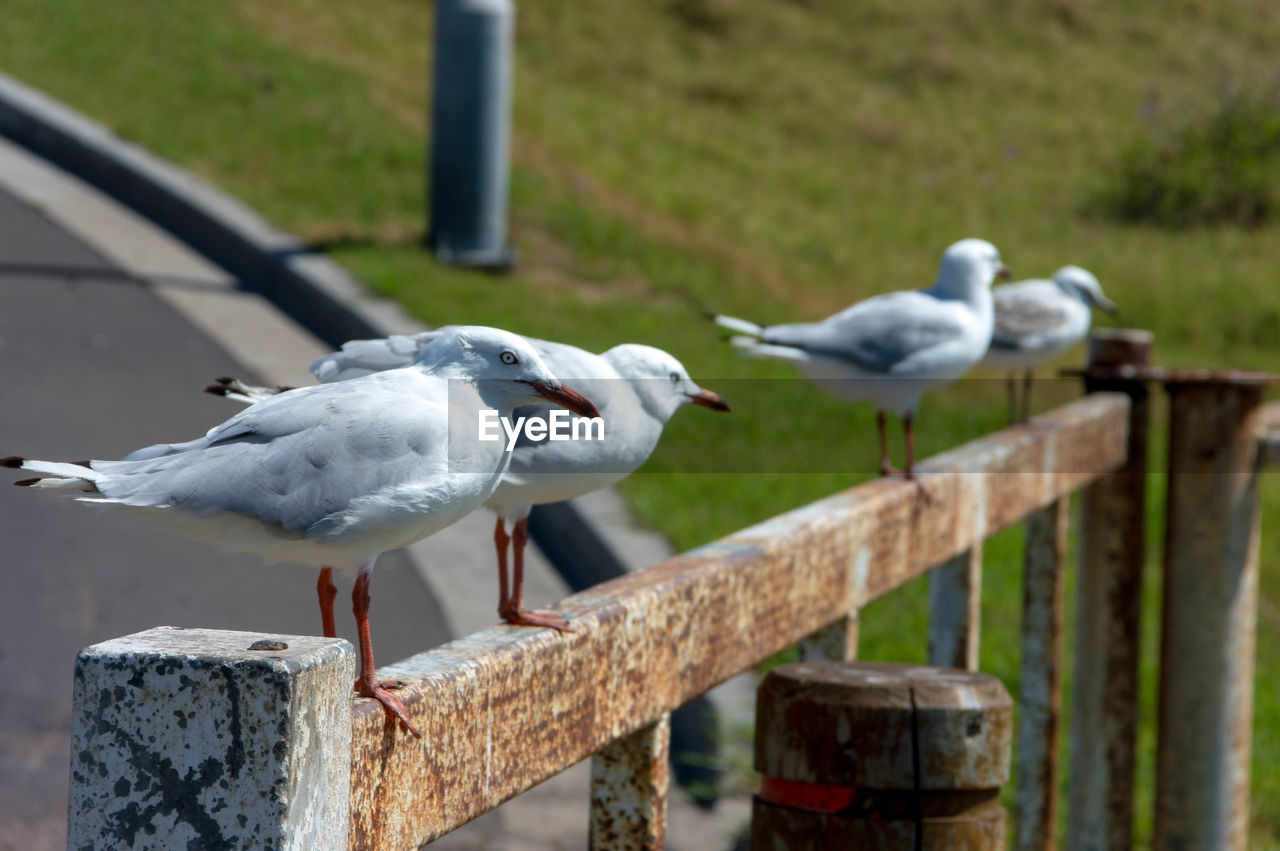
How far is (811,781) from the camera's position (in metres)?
1.89

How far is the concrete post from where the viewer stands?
1.08 m

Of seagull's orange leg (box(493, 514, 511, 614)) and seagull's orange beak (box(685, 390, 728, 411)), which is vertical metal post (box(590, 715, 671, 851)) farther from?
seagull's orange beak (box(685, 390, 728, 411))

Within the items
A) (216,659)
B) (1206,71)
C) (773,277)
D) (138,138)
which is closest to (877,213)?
(773,277)

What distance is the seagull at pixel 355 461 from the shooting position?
1.42 meters

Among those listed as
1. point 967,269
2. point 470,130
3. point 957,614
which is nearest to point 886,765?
point 957,614

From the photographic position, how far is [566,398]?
148cm

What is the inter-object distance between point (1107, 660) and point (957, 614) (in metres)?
0.92

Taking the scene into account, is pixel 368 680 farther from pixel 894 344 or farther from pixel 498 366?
pixel 894 344

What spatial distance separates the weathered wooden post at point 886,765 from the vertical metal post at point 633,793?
0.55 feet

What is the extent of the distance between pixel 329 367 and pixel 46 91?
10.2m

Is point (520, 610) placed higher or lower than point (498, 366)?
lower

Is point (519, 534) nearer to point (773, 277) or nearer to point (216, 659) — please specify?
point (216, 659)

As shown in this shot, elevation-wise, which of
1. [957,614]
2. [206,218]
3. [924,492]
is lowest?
[957,614]

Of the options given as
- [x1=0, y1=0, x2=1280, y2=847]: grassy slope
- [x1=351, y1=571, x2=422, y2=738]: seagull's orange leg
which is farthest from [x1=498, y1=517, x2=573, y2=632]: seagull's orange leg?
[x1=0, y1=0, x2=1280, y2=847]: grassy slope
